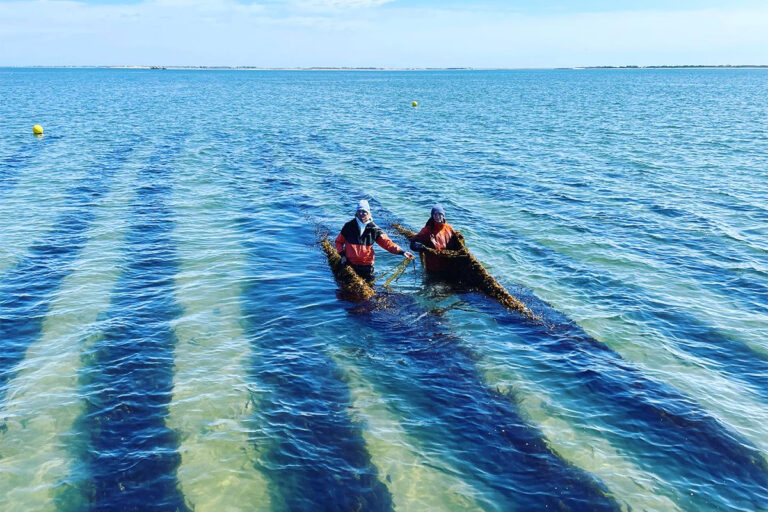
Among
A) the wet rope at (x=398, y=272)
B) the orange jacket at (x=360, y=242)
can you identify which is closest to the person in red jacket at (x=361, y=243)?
the orange jacket at (x=360, y=242)

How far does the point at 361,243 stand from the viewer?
16.1 metres

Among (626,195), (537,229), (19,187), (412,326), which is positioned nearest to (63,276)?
(412,326)

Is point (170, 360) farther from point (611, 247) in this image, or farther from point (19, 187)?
point (19, 187)

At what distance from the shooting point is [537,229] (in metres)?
23.1

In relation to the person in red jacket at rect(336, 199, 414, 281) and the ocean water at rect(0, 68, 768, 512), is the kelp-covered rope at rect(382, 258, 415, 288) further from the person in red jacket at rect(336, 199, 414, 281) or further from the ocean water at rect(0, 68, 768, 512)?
the person in red jacket at rect(336, 199, 414, 281)

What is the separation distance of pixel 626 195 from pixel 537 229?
8.28m

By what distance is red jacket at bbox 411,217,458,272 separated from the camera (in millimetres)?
17078

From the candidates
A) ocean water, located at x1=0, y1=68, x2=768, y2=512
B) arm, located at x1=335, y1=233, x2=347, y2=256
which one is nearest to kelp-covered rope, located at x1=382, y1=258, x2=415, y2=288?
ocean water, located at x1=0, y1=68, x2=768, y2=512

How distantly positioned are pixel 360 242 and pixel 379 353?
13.3 ft

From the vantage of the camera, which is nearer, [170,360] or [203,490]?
[203,490]

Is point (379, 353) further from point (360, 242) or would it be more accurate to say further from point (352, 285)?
point (360, 242)

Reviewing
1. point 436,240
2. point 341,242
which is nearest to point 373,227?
point 341,242

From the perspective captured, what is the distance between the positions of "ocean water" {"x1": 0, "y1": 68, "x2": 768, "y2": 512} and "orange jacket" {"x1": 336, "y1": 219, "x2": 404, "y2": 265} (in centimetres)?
155

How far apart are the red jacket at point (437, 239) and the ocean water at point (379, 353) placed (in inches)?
27.0
